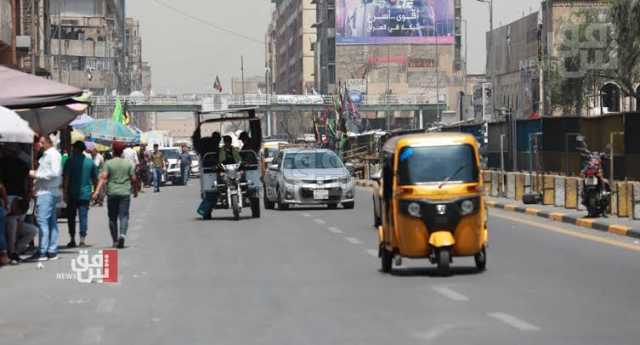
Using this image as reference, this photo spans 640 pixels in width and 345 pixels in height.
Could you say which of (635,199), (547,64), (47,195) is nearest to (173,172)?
(547,64)

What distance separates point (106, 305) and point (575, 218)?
17.5m

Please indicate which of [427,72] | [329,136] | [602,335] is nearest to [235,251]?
[602,335]

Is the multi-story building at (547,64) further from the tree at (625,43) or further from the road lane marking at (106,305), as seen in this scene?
the road lane marking at (106,305)

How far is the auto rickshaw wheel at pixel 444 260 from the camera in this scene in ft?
58.4

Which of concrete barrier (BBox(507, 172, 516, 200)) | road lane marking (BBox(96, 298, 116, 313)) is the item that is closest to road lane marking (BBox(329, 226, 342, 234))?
road lane marking (BBox(96, 298, 116, 313))

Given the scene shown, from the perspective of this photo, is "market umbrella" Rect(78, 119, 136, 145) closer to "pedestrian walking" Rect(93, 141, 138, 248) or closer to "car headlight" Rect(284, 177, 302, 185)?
"car headlight" Rect(284, 177, 302, 185)

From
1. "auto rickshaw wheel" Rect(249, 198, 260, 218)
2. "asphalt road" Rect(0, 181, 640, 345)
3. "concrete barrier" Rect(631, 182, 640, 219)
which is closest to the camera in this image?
"asphalt road" Rect(0, 181, 640, 345)

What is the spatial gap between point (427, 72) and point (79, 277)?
176 meters

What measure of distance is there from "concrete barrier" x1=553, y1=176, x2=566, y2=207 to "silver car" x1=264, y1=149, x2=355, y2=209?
5.21m

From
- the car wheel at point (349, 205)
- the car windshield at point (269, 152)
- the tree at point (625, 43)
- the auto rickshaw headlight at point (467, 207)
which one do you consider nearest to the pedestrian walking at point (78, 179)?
the auto rickshaw headlight at point (467, 207)

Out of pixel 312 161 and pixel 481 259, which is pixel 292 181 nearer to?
pixel 312 161

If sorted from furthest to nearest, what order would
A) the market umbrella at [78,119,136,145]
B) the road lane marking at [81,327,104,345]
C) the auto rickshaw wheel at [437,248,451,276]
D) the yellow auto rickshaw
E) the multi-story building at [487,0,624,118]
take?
the multi-story building at [487,0,624,118] → the market umbrella at [78,119,136,145] → the yellow auto rickshaw → the auto rickshaw wheel at [437,248,451,276] → the road lane marking at [81,327,104,345]

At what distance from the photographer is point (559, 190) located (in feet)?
129

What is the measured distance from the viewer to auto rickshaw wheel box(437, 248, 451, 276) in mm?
17812
